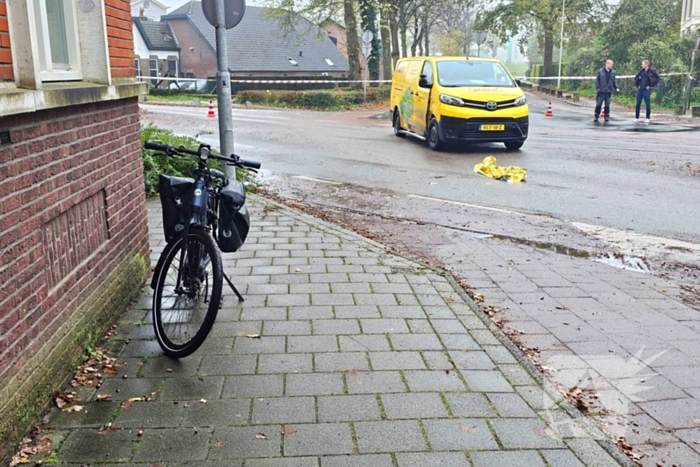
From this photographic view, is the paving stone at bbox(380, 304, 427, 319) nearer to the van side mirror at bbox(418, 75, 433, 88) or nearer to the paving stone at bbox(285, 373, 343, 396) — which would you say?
the paving stone at bbox(285, 373, 343, 396)

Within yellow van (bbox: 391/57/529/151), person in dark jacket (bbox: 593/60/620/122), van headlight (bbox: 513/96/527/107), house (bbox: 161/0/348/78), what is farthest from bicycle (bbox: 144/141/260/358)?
house (bbox: 161/0/348/78)

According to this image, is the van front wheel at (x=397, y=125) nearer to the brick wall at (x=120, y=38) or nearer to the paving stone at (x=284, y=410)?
the brick wall at (x=120, y=38)

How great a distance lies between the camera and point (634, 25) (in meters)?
38.2

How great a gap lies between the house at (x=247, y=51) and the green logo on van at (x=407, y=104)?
43.6 m

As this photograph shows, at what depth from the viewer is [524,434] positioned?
11.1 feet

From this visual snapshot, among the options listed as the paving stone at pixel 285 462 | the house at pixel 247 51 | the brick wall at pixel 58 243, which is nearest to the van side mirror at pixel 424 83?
the brick wall at pixel 58 243

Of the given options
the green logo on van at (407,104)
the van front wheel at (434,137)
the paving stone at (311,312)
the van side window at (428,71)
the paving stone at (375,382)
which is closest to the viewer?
the paving stone at (375,382)

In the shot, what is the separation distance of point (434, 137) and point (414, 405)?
1229 cm

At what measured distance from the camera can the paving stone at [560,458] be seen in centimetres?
313

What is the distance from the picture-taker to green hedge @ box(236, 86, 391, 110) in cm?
3225

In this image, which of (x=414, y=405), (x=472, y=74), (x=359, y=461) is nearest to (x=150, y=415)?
(x=359, y=461)

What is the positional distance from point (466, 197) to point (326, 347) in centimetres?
622

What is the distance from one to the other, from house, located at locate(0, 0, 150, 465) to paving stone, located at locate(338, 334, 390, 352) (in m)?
1.54

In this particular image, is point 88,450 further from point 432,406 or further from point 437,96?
point 437,96
